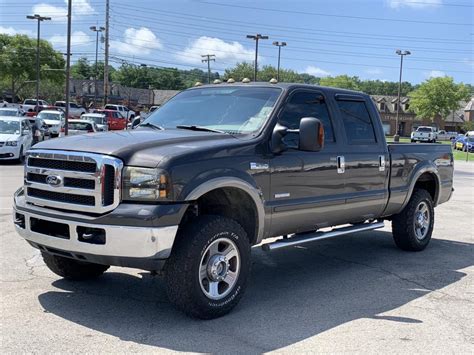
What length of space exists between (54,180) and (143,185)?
836 mm

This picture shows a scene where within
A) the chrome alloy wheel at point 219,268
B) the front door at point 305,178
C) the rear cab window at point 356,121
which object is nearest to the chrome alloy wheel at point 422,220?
the rear cab window at point 356,121

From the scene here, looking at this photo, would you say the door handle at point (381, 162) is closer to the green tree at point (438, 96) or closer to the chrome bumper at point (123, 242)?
the chrome bumper at point (123, 242)

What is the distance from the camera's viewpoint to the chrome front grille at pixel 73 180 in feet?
13.9

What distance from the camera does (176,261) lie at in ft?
14.4

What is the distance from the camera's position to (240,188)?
482cm

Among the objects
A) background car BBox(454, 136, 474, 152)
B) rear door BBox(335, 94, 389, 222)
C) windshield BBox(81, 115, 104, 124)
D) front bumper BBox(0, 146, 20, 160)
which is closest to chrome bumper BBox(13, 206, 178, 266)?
rear door BBox(335, 94, 389, 222)

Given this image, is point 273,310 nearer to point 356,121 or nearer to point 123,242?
point 123,242

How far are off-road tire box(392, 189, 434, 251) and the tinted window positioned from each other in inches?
83.5

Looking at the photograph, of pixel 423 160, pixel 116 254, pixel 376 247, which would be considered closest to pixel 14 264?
pixel 116 254

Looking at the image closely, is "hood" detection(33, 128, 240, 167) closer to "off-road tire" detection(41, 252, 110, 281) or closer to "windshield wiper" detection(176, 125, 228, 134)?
"windshield wiper" detection(176, 125, 228, 134)

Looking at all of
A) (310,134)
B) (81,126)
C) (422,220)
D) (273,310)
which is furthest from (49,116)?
(273,310)

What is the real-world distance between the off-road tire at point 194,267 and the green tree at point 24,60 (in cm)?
6340

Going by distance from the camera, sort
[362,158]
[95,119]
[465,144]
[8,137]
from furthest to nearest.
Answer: [465,144] < [95,119] < [8,137] < [362,158]

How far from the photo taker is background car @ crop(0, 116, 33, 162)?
18266 millimetres
